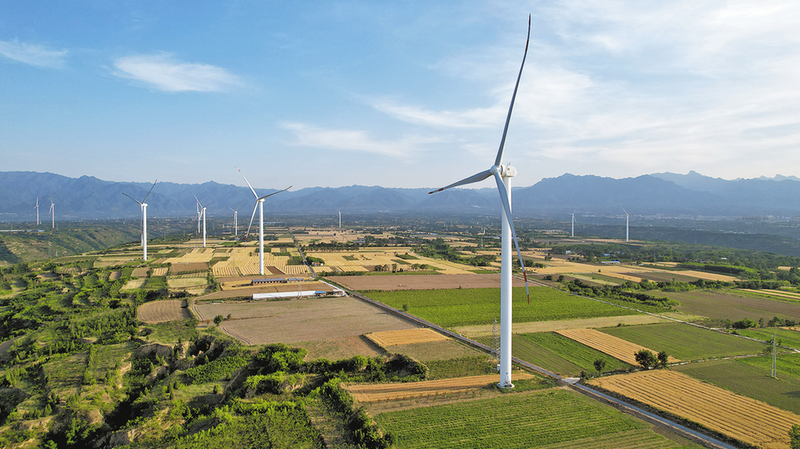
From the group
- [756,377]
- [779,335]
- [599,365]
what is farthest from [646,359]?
[779,335]

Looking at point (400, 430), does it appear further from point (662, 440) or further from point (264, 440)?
point (662, 440)

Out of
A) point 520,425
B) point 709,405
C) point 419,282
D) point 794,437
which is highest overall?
point 794,437

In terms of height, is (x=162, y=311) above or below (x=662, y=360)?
below

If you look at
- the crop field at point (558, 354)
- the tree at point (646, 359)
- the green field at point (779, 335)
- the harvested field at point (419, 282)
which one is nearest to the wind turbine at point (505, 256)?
the crop field at point (558, 354)

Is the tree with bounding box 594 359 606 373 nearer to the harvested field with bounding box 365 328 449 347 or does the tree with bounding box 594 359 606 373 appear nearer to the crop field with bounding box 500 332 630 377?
the crop field with bounding box 500 332 630 377

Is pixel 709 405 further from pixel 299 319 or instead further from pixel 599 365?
pixel 299 319

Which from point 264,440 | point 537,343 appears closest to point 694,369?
point 537,343
